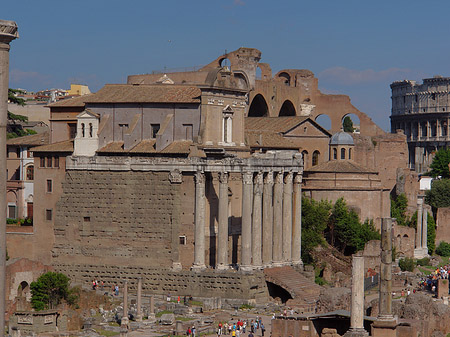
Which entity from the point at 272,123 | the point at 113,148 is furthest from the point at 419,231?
the point at 113,148

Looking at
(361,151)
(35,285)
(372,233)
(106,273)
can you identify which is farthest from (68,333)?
(361,151)

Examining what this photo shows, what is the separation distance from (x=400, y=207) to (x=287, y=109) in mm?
11585

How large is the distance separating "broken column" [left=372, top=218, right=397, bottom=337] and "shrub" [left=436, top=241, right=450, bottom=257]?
43185 millimetres

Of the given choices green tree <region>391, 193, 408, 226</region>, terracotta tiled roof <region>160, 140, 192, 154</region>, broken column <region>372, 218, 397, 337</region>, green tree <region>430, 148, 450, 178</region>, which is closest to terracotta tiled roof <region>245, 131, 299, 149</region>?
terracotta tiled roof <region>160, 140, 192, 154</region>

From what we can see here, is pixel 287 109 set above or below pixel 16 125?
above

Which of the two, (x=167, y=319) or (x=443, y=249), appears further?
(x=443, y=249)

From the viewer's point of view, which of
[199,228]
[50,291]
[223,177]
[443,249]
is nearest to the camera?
[50,291]

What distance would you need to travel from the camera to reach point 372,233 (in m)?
65.5

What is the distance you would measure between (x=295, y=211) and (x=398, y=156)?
27853mm

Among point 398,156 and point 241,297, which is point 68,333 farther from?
point 398,156

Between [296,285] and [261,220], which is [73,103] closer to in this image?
[261,220]

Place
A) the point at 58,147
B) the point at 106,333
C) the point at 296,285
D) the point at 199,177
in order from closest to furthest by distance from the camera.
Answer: the point at 106,333
the point at 199,177
the point at 296,285
the point at 58,147

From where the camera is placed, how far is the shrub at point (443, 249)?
3078 inches

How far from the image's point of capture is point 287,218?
56.2 m
